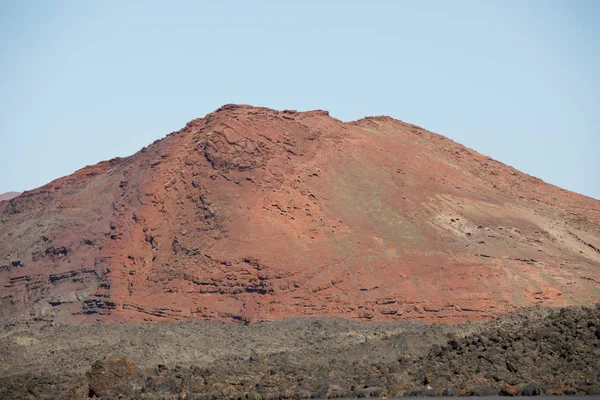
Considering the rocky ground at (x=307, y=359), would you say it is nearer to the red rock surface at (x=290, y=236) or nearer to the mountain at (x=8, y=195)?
the red rock surface at (x=290, y=236)

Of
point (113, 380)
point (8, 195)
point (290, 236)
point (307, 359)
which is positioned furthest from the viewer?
point (8, 195)

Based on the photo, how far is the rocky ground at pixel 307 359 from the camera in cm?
2681

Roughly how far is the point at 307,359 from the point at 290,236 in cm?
1610

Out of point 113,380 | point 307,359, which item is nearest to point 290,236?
point 307,359

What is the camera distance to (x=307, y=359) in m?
40.8

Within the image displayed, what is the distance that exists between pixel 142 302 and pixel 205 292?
4134mm

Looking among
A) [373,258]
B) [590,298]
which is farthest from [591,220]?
[373,258]

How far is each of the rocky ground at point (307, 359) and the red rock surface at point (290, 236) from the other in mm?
3328

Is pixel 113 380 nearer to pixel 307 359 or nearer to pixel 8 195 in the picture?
pixel 307 359

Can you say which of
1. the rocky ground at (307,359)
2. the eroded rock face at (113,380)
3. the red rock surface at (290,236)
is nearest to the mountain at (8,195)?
the red rock surface at (290,236)

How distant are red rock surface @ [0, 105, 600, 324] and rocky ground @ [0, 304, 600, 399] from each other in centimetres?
333

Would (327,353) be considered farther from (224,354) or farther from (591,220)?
(591,220)

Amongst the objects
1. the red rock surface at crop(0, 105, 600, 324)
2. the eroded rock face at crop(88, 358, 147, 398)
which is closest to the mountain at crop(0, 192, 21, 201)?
the red rock surface at crop(0, 105, 600, 324)

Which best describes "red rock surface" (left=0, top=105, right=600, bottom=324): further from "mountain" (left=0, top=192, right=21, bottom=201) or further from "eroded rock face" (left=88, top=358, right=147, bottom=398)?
"mountain" (left=0, top=192, right=21, bottom=201)
